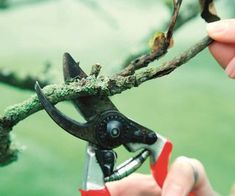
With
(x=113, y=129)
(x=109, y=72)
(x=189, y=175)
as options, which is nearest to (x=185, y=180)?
(x=189, y=175)

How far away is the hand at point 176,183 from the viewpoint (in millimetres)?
950

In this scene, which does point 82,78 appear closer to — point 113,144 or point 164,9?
point 113,144

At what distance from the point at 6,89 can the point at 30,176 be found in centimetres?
24

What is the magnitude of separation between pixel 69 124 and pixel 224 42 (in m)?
0.22

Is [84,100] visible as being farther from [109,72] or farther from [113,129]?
[109,72]

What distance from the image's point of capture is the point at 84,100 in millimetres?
866

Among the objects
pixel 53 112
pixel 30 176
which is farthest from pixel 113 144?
pixel 30 176

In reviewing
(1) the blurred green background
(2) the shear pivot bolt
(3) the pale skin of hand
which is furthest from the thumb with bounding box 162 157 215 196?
(1) the blurred green background

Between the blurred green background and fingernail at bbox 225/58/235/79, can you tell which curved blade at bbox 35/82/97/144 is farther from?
the blurred green background

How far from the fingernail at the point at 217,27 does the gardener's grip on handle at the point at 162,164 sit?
0.15m

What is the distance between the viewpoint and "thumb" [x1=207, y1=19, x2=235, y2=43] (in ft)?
2.89

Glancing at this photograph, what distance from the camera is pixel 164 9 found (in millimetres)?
1801

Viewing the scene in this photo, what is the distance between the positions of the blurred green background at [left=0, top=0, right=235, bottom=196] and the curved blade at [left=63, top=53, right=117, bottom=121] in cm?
83

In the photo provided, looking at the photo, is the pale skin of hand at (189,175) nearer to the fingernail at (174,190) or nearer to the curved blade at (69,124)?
the fingernail at (174,190)
